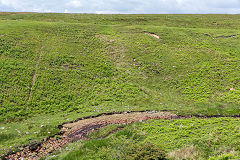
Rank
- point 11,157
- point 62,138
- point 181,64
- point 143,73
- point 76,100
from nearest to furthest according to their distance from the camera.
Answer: point 11,157 → point 62,138 → point 76,100 → point 143,73 → point 181,64

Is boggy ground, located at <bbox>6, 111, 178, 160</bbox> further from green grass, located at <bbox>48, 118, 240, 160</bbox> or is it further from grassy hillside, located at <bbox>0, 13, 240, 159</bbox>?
green grass, located at <bbox>48, 118, 240, 160</bbox>

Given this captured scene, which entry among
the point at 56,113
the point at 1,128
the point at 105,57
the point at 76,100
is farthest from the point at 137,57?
the point at 1,128

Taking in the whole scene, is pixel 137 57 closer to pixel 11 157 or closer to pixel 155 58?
pixel 155 58

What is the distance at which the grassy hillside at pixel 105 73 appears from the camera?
2223 centimetres

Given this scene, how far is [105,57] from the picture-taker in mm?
33906

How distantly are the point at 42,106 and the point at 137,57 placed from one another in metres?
18.7

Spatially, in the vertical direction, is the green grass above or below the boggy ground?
above

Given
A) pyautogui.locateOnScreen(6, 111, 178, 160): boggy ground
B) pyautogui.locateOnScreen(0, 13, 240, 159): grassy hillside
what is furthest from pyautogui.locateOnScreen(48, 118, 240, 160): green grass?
pyautogui.locateOnScreen(0, 13, 240, 159): grassy hillside

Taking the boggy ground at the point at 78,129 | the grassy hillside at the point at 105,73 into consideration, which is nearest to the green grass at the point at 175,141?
the boggy ground at the point at 78,129

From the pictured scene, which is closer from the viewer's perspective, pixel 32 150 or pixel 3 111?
pixel 32 150

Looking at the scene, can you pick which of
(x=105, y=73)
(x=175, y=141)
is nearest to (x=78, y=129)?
(x=175, y=141)

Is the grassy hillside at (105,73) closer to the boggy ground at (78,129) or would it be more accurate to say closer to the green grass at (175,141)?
the boggy ground at (78,129)

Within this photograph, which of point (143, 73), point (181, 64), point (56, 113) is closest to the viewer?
point (56, 113)

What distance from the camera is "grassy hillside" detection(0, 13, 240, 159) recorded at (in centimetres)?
2223
